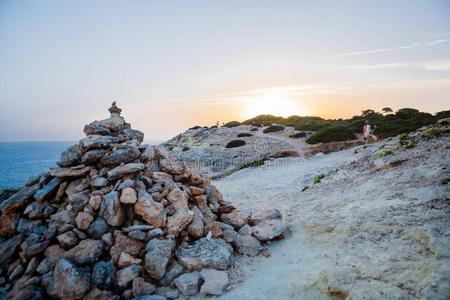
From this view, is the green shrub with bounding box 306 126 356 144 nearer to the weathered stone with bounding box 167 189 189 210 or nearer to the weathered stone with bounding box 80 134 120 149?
the weathered stone with bounding box 167 189 189 210

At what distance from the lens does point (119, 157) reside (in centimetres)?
957

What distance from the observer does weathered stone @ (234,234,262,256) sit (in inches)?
342

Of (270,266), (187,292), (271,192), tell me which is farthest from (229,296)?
(271,192)

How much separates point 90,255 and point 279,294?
4788mm

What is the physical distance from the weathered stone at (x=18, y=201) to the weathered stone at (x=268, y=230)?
23.9 ft

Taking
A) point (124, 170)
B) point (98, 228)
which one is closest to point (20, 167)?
point (124, 170)

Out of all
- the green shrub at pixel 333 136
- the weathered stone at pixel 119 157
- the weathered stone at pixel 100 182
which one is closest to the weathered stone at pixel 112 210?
the weathered stone at pixel 100 182

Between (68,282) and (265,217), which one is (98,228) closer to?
(68,282)

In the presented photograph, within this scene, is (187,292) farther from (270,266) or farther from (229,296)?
(270,266)

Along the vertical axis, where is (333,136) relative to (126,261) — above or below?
above

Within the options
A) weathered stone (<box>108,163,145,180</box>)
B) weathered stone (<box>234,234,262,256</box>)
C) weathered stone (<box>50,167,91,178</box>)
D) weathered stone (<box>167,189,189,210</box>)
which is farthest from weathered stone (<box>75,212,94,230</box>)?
weathered stone (<box>234,234,262,256</box>)

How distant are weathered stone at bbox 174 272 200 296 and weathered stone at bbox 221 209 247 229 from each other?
9.13 ft

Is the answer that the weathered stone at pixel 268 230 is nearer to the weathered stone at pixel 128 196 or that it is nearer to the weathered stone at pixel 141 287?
the weathered stone at pixel 141 287

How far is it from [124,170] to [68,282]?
345cm
